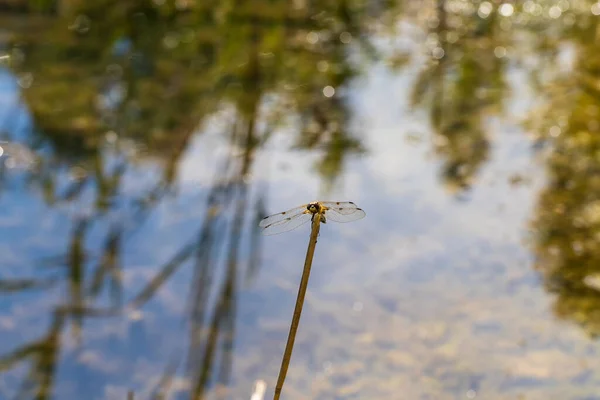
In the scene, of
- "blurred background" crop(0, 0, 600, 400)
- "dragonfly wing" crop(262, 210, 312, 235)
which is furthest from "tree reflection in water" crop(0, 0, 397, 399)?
"dragonfly wing" crop(262, 210, 312, 235)

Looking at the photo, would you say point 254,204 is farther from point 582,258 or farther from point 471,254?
point 582,258

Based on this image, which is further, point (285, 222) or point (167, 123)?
point (167, 123)

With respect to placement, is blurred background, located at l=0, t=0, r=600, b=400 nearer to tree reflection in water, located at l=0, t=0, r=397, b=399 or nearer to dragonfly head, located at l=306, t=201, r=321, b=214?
tree reflection in water, located at l=0, t=0, r=397, b=399

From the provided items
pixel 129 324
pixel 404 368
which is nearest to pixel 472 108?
pixel 404 368

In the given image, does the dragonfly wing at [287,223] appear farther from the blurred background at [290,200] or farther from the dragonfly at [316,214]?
the blurred background at [290,200]

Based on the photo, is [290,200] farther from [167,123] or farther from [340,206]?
[340,206]

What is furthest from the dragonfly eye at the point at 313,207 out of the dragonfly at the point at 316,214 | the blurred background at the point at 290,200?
the blurred background at the point at 290,200

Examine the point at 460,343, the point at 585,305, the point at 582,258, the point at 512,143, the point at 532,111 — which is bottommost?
the point at 460,343

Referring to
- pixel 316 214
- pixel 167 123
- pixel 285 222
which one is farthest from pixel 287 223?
pixel 167 123
